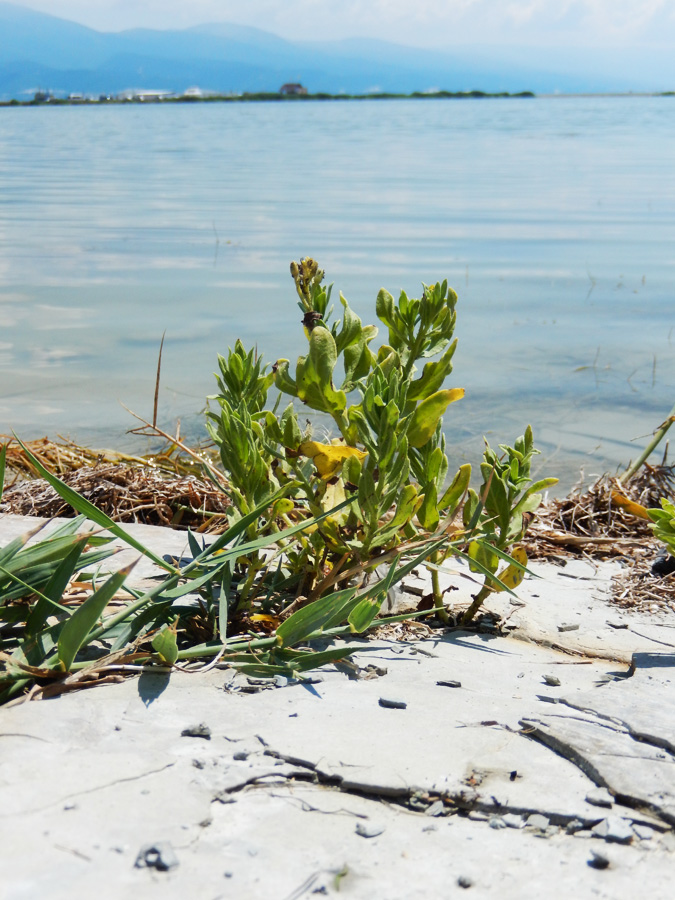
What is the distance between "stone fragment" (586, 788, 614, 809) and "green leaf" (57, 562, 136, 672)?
0.77 m

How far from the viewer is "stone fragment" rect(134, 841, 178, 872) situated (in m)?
1.02

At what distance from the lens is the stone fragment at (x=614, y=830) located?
1.14 metres

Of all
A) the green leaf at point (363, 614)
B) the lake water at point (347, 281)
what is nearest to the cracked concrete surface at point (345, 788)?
the green leaf at point (363, 614)

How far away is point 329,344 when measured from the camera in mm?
1891

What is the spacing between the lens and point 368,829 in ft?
3.73

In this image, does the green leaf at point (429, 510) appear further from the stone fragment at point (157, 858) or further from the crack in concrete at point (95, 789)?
the stone fragment at point (157, 858)

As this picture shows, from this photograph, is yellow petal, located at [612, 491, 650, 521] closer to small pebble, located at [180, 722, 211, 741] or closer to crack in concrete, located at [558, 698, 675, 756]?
crack in concrete, located at [558, 698, 675, 756]

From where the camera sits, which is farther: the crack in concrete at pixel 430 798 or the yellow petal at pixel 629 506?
the yellow petal at pixel 629 506

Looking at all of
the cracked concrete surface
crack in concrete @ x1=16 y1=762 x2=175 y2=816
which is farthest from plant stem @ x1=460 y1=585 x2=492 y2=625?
crack in concrete @ x1=16 y1=762 x2=175 y2=816

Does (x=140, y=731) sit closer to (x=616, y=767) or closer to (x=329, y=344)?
(x=616, y=767)

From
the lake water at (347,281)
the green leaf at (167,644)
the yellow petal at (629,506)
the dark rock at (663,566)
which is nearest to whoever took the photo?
the green leaf at (167,644)

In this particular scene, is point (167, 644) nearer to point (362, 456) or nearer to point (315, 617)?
point (315, 617)

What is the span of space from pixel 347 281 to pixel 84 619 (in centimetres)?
627

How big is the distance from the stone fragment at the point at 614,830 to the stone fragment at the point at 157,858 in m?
0.56
